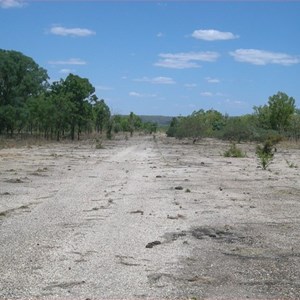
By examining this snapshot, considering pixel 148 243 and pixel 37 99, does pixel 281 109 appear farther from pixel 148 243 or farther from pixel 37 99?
pixel 148 243

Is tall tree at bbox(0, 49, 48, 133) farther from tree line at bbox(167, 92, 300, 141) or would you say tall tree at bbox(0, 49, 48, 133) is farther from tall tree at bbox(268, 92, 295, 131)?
tall tree at bbox(268, 92, 295, 131)

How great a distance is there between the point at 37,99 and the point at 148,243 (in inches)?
2513

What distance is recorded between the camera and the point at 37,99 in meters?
70.1

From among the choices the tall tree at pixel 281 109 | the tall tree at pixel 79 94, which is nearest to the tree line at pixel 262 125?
the tall tree at pixel 281 109

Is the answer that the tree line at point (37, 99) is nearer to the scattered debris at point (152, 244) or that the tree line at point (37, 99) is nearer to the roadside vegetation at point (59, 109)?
the roadside vegetation at point (59, 109)

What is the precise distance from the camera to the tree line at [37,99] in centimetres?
6906

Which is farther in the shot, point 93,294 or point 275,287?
point 275,287

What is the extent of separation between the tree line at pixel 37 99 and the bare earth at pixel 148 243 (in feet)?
173

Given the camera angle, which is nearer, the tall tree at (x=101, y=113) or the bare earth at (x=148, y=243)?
the bare earth at (x=148, y=243)

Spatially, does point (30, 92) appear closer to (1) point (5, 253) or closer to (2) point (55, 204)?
(2) point (55, 204)

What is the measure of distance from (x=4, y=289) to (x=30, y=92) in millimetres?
77804


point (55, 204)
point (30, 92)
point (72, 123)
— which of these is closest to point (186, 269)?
point (55, 204)

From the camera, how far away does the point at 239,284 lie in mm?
6473

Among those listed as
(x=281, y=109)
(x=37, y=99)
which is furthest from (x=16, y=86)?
(x=281, y=109)
